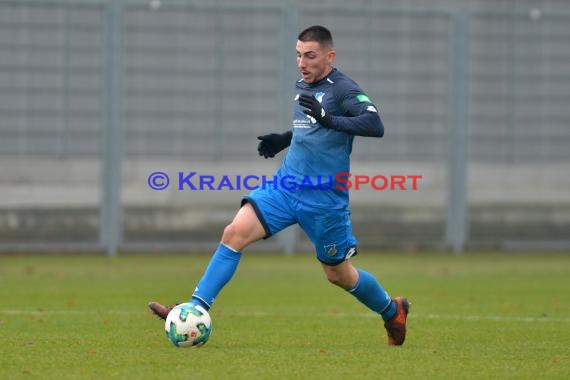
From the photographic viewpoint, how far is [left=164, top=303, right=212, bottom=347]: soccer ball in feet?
26.1

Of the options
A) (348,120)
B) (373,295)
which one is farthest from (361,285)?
(348,120)

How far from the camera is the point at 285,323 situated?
10156mm

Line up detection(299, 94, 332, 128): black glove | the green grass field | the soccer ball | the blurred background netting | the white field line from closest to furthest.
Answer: the green grass field
the soccer ball
detection(299, 94, 332, 128): black glove
the white field line
the blurred background netting

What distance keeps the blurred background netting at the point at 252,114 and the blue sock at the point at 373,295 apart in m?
10.7

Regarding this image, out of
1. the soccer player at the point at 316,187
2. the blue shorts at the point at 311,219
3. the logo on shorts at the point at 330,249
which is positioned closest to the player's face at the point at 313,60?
the soccer player at the point at 316,187

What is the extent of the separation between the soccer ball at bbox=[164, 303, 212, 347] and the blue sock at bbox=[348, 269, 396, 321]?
3.75 ft

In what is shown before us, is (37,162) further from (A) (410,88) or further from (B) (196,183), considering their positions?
(A) (410,88)

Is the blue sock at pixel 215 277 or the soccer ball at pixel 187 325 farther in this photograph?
the blue sock at pixel 215 277

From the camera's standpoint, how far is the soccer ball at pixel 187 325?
26.1ft

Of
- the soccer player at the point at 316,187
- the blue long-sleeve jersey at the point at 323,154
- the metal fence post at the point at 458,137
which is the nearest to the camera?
the soccer player at the point at 316,187

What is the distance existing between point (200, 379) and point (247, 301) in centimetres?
557
